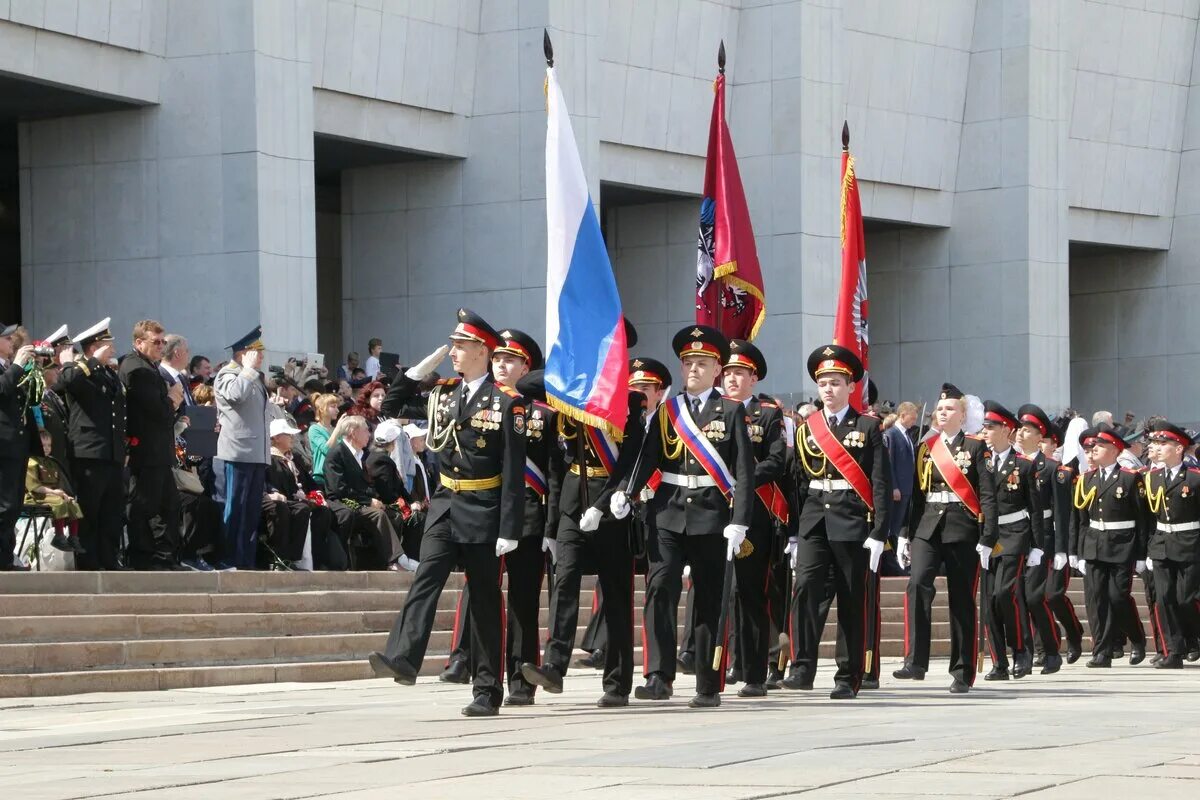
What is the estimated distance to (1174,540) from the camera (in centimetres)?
1720

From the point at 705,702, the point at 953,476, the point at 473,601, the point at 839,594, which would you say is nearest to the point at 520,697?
the point at 473,601

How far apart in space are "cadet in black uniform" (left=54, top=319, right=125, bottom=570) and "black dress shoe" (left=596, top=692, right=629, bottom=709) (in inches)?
174

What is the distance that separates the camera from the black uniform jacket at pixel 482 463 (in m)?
10.4

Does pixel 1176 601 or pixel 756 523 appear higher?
pixel 756 523

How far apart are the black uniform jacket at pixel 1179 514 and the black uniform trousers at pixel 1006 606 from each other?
231 cm

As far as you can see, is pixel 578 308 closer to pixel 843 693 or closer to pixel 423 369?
pixel 423 369

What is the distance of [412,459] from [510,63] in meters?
11.1

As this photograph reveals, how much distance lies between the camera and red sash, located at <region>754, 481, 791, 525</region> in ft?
42.4

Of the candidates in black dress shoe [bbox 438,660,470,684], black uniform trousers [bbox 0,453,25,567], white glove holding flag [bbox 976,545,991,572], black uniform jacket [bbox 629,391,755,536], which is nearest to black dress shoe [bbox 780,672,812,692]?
white glove holding flag [bbox 976,545,991,572]

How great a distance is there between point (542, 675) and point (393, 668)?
3.01 ft

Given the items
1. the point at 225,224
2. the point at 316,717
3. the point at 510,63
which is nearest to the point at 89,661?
the point at 316,717

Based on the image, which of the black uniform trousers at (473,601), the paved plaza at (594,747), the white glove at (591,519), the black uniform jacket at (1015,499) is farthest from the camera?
the black uniform jacket at (1015,499)

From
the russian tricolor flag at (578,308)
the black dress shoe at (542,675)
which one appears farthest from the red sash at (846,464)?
the black dress shoe at (542,675)

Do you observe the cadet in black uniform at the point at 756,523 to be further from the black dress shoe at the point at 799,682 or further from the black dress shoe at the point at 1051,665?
the black dress shoe at the point at 1051,665
